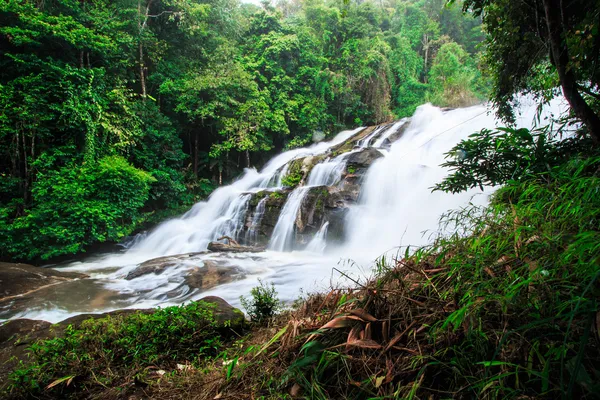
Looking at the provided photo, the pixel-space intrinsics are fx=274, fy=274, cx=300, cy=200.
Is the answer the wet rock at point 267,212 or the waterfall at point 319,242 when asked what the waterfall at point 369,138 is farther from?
the waterfall at point 319,242

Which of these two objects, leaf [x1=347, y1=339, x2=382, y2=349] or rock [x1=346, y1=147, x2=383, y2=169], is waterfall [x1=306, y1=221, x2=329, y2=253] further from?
leaf [x1=347, y1=339, x2=382, y2=349]

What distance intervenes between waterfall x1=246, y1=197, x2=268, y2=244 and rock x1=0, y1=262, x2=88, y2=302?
504 cm

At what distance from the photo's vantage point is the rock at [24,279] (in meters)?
5.74

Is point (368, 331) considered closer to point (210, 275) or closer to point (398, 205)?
point (210, 275)

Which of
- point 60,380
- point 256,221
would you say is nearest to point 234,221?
point 256,221

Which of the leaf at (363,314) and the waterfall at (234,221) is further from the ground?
the leaf at (363,314)

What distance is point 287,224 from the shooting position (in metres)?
9.84

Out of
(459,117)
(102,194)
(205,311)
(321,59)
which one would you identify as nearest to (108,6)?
(102,194)

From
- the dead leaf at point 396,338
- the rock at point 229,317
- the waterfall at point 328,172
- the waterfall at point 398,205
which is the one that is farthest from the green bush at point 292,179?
the dead leaf at point 396,338

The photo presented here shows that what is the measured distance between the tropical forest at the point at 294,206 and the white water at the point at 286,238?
8 centimetres

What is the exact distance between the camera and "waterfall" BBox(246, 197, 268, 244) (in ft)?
34.0

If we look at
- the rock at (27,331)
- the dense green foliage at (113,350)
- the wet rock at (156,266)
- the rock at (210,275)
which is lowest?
the rock at (210,275)

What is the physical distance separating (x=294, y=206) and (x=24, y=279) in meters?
7.31

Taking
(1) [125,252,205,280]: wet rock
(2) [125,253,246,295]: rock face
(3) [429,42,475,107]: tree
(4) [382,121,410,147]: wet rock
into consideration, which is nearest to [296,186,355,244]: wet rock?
(2) [125,253,246,295]: rock face
